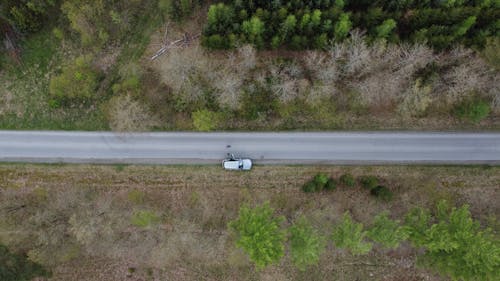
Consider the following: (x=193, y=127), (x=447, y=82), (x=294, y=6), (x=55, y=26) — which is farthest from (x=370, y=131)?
(x=55, y=26)

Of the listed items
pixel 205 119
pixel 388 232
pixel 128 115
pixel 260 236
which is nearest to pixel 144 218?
pixel 128 115

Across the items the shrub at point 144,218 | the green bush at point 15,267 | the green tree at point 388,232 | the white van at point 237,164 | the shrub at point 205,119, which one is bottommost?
the green bush at point 15,267

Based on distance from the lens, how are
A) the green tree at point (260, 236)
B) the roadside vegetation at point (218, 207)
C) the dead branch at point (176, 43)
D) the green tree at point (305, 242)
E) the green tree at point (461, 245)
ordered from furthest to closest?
the dead branch at point (176, 43)
the roadside vegetation at point (218, 207)
the green tree at point (305, 242)
the green tree at point (260, 236)
the green tree at point (461, 245)

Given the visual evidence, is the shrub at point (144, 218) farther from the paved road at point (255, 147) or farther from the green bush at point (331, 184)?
the green bush at point (331, 184)

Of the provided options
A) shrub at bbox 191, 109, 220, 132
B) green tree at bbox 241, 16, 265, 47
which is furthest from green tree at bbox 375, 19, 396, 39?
shrub at bbox 191, 109, 220, 132

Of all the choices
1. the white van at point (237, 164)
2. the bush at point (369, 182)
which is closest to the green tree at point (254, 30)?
the white van at point (237, 164)

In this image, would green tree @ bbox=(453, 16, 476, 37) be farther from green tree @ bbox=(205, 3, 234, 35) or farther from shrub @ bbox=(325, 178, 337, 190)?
green tree @ bbox=(205, 3, 234, 35)

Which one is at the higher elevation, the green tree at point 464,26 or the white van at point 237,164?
the green tree at point 464,26

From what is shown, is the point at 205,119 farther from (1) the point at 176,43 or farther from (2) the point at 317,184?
(2) the point at 317,184
